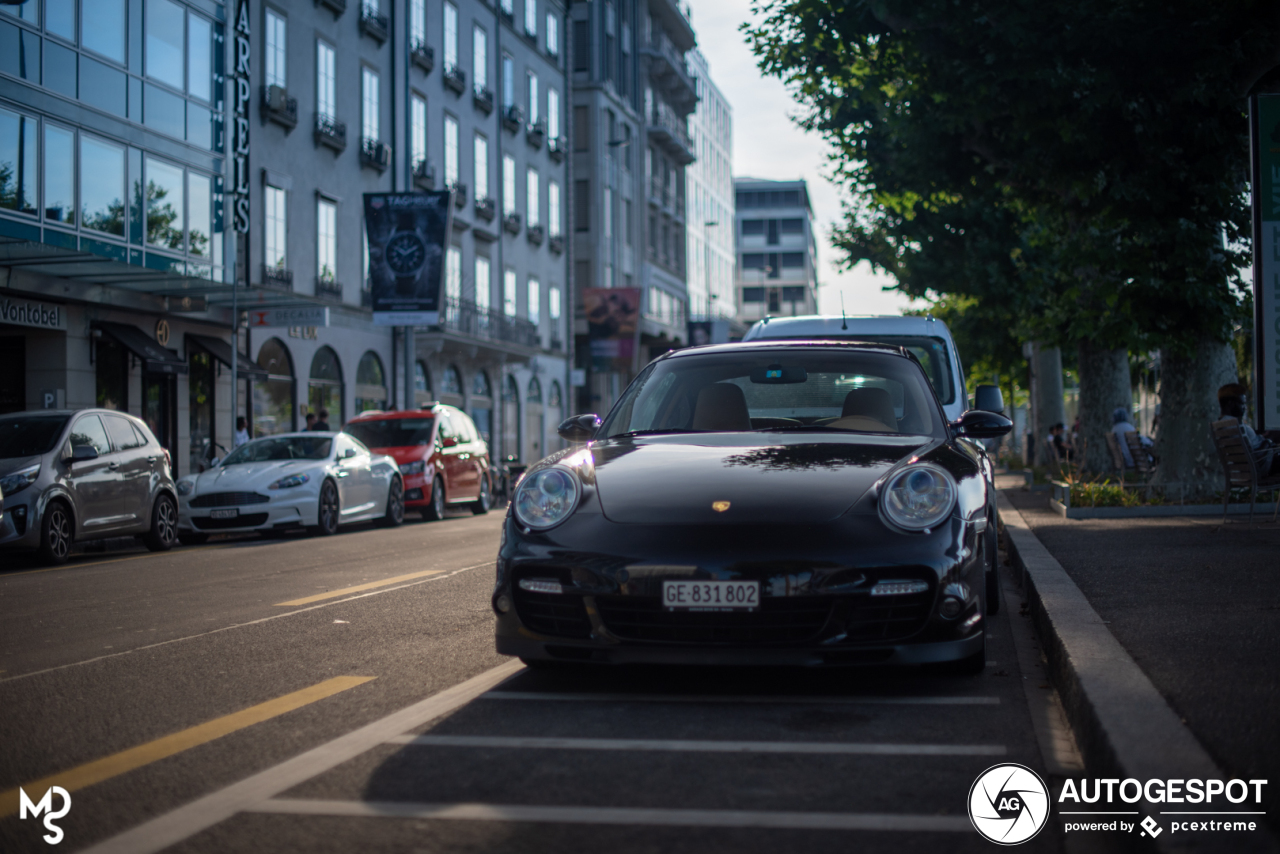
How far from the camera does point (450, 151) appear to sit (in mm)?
42875

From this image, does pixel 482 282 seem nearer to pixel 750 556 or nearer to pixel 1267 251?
pixel 1267 251

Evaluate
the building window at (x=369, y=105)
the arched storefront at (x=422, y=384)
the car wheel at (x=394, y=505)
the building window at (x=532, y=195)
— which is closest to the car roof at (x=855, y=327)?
the car wheel at (x=394, y=505)

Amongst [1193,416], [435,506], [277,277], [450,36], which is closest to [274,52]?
[277,277]

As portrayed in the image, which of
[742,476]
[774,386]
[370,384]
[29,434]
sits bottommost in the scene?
[742,476]

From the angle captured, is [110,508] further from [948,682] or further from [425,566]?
[948,682]

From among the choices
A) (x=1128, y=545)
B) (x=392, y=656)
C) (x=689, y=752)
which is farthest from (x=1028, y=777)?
(x=1128, y=545)

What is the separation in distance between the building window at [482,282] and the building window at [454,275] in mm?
1615

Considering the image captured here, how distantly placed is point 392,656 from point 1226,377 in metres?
12.6

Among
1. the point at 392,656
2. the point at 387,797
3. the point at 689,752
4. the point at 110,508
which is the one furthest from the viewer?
the point at 110,508

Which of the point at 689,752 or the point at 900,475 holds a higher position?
the point at 900,475

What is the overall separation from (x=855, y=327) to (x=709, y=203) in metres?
78.7

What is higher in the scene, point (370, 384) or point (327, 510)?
point (370, 384)

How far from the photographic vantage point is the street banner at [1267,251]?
9461 millimetres

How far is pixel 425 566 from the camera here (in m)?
12.1
